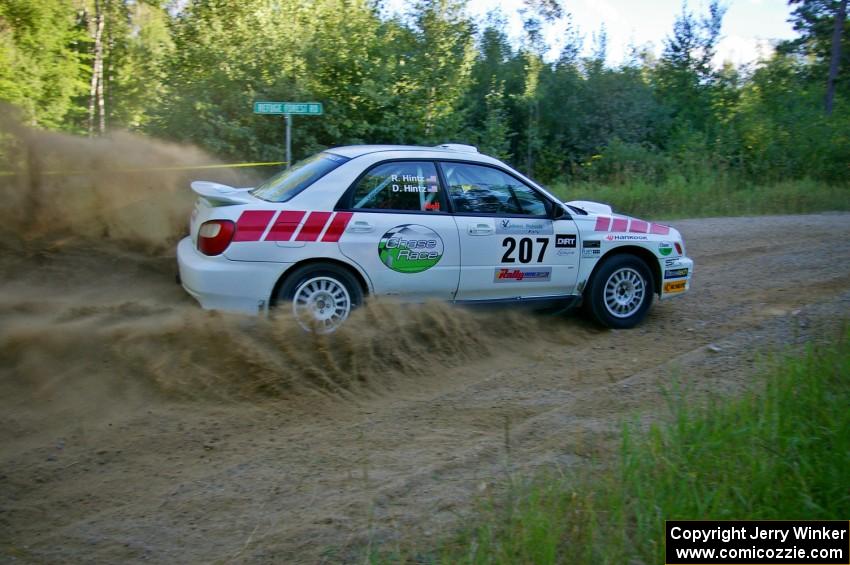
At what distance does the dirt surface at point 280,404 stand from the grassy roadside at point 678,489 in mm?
403

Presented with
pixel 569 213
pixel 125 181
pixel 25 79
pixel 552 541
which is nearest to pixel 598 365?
pixel 569 213

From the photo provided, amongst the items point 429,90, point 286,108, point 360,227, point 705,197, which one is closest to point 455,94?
point 429,90

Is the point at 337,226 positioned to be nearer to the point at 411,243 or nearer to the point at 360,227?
the point at 360,227

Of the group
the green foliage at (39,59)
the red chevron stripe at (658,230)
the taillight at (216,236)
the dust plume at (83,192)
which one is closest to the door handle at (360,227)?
the taillight at (216,236)

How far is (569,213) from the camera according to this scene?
23.6 ft

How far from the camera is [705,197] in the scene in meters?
16.3

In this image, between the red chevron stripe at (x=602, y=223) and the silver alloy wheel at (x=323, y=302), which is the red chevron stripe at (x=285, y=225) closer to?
the silver alloy wheel at (x=323, y=302)

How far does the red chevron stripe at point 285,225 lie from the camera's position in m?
6.17

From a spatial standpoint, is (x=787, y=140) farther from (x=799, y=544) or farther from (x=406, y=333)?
(x=799, y=544)

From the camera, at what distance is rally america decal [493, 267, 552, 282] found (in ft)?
22.8

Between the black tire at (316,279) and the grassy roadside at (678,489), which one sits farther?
the black tire at (316,279)

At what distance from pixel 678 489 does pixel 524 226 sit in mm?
3603

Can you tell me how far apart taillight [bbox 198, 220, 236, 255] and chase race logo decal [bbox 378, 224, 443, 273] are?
1216mm

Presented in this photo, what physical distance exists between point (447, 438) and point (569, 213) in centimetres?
301
